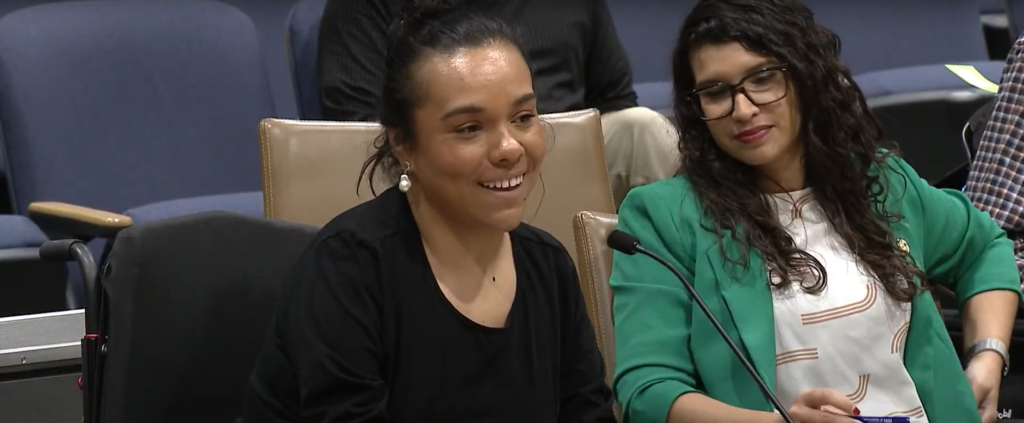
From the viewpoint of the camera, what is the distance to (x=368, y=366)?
1.20 m

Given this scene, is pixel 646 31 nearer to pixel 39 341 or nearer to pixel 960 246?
pixel 960 246

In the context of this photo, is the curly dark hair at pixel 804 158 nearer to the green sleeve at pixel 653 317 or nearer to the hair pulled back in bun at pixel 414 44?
the green sleeve at pixel 653 317

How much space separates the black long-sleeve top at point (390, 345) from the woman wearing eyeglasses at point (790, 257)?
0.22 m

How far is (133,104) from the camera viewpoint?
8.57ft

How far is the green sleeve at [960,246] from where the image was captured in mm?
1738

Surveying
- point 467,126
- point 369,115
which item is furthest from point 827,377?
point 369,115

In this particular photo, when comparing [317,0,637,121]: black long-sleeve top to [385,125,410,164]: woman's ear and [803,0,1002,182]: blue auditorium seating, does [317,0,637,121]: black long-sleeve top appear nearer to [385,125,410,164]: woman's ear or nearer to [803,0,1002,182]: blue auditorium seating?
[385,125,410,164]: woman's ear

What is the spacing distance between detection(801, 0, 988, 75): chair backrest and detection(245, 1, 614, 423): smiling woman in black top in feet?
9.02

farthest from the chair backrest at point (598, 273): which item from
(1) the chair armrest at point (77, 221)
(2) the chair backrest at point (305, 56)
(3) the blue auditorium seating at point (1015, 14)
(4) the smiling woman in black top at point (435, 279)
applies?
(3) the blue auditorium seating at point (1015, 14)

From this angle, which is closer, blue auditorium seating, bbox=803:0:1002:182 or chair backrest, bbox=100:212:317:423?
chair backrest, bbox=100:212:317:423

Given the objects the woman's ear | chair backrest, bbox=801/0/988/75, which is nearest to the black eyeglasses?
the woman's ear

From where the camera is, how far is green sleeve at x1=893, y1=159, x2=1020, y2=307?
Answer: 174cm

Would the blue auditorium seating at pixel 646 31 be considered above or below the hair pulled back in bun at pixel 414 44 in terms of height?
below

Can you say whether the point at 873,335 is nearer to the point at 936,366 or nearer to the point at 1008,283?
the point at 936,366
